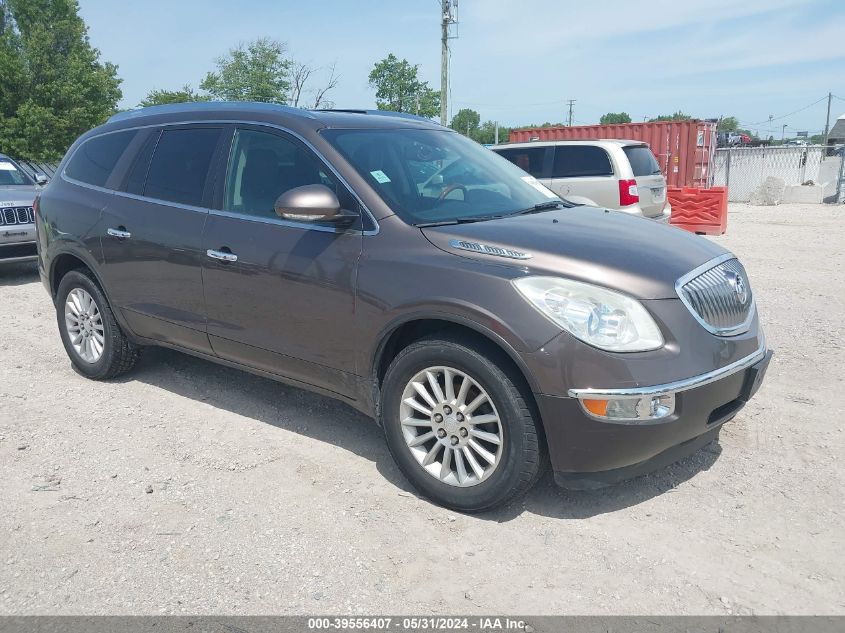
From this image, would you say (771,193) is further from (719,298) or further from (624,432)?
(624,432)

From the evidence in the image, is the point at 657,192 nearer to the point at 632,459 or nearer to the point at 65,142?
the point at 632,459

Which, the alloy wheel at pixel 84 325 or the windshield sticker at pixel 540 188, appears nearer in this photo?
the windshield sticker at pixel 540 188

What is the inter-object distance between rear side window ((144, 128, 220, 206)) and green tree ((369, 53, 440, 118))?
51047mm

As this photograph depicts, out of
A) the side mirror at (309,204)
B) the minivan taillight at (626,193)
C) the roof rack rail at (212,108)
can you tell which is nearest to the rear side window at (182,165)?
the roof rack rail at (212,108)

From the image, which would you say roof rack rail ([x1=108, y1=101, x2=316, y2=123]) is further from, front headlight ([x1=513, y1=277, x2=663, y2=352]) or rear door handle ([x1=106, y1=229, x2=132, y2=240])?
front headlight ([x1=513, y1=277, x2=663, y2=352])

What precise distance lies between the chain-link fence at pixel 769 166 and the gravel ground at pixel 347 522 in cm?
2661

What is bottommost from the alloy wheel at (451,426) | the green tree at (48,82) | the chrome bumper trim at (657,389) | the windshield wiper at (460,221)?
the alloy wheel at (451,426)

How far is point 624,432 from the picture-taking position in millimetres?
2951

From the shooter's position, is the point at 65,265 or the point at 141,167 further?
the point at 65,265

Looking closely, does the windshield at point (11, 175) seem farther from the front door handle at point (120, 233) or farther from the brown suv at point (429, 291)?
the front door handle at point (120, 233)

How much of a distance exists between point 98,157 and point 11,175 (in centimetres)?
677

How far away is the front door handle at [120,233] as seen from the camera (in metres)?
4.63

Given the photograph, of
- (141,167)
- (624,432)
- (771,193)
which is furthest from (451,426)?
(771,193)

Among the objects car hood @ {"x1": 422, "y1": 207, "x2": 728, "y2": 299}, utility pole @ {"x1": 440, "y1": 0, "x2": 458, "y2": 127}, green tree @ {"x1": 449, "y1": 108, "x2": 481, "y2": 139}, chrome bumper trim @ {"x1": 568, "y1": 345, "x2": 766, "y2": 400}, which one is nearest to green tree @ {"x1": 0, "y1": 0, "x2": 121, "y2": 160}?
utility pole @ {"x1": 440, "y1": 0, "x2": 458, "y2": 127}
